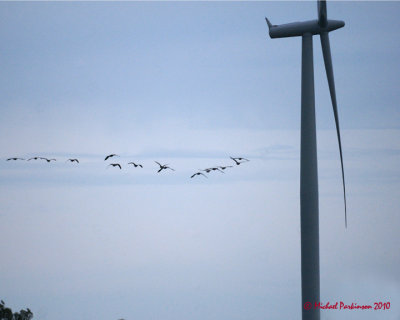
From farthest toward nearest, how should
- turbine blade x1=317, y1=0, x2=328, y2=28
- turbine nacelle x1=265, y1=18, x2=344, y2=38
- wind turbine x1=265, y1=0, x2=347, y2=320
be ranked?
1. turbine nacelle x1=265, y1=18, x2=344, y2=38
2. turbine blade x1=317, y1=0, x2=328, y2=28
3. wind turbine x1=265, y1=0, x2=347, y2=320

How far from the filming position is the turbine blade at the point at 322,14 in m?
86.8

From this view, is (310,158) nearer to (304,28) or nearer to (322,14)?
(304,28)

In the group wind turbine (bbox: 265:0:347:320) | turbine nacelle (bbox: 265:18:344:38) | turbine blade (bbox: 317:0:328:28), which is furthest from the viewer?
turbine nacelle (bbox: 265:18:344:38)

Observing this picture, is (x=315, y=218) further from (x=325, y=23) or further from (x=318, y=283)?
(x=325, y=23)

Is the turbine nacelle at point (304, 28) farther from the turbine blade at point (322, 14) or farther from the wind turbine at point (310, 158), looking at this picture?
the turbine blade at point (322, 14)

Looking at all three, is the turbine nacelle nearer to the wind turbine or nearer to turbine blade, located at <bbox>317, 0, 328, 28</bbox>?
the wind turbine

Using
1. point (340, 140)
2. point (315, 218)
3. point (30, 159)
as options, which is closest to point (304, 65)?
point (340, 140)

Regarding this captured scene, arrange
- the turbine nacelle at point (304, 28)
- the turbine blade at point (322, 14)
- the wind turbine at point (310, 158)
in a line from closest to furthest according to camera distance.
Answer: the wind turbine at point (310, 158) → the turbine blade at point (322, 14) → the turbine nacelle at point (304, 28)

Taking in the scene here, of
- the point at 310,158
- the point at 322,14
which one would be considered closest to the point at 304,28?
the point at 322,14

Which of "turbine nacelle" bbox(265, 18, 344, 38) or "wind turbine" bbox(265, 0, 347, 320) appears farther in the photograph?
"turbine nacelle" bbox(265, 18, 344, 38)

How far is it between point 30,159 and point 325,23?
147 feet

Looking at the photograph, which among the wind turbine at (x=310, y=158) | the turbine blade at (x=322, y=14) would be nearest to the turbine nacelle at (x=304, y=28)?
the wind turbine at (x=310, y=158)

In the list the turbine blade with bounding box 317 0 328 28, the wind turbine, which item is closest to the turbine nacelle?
the wind turbine

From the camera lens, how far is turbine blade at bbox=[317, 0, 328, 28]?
8678 cm
